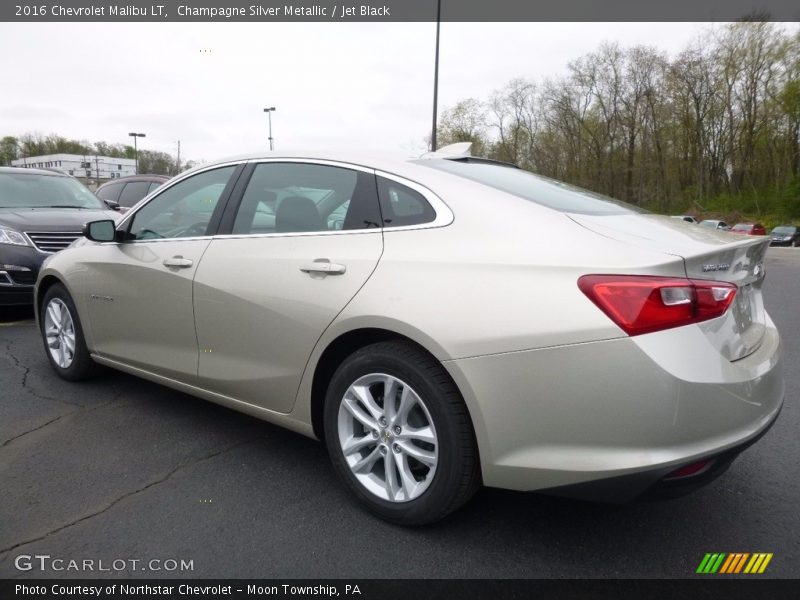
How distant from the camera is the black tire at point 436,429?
223cm

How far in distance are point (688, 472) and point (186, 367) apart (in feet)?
8.17

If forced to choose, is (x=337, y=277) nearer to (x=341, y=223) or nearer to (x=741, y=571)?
(x=341, y=223)

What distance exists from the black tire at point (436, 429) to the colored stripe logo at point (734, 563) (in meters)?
0.88

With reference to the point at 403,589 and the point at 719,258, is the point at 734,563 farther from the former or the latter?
the point at 403,589

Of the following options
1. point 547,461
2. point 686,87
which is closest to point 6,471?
point 547,461

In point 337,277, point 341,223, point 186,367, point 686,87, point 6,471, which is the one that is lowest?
point 6,471

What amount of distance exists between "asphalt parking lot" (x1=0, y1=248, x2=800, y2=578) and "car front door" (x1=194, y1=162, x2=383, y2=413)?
427mm

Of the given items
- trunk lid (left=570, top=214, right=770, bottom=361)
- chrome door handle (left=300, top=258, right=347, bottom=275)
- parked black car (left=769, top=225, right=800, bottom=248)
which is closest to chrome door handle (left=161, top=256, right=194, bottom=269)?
chrome door handle (left=300, top=258, right=347, bottom=275)

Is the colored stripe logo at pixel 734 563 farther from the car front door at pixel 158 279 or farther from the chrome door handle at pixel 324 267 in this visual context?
the car front door at pixel 158 279

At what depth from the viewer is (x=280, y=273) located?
279cm

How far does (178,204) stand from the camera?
3.69 metres

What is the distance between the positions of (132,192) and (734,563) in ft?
39.0

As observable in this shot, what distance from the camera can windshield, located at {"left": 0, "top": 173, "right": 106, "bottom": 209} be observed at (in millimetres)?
7549

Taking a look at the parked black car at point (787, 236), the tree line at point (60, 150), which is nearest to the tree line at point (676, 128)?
the parked black car at point (787, 236)
